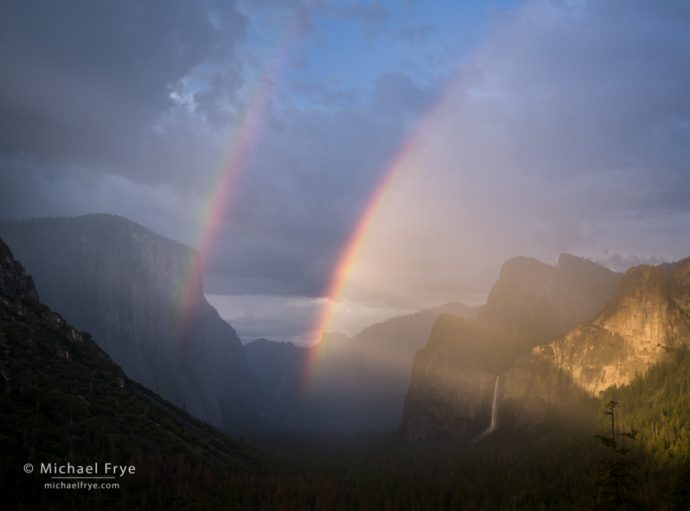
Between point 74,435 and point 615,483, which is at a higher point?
point 615,483

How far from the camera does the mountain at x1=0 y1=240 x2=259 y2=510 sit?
384 ft

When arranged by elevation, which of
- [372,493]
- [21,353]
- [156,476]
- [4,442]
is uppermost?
[21,353]

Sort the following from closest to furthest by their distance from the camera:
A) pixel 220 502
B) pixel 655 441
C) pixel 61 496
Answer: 1. pixel 61 496
2. pixel 220 502
3. pixel 655 441

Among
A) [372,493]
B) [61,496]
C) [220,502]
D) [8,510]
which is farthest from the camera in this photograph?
[372,493]

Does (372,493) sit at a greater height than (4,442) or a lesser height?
lesser

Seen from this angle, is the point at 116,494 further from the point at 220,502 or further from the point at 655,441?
the point at 655,441

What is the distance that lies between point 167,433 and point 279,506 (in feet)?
201

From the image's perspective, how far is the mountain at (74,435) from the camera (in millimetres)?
117062

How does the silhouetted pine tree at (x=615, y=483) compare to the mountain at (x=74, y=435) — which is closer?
the silhouetted pine tree at (x=615, y=483)

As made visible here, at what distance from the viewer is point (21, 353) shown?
169 m

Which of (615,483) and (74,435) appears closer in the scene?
(615,483)

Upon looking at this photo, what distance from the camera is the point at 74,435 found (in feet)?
468

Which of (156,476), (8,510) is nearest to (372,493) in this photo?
(156,476)

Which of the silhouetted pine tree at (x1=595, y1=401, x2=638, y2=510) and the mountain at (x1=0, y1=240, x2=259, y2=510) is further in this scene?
the mountain at (x1=0, y1=240, x2=259, y2=510)
